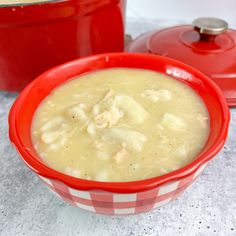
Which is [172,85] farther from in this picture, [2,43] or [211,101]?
[2,43]

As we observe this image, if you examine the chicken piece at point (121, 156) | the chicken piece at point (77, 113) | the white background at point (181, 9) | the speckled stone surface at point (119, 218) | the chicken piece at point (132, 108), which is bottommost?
the speckled stone surface at point (119, 218)

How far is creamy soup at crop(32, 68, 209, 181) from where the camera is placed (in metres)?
0.61

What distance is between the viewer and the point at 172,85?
0.80m

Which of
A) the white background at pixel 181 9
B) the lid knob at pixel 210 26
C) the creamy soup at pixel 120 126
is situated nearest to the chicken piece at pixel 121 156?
the creamy soup at pixel 120 126

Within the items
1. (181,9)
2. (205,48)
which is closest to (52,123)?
(205,48)

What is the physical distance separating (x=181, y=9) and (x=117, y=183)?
1.04 m

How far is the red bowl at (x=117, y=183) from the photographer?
54 centimetres

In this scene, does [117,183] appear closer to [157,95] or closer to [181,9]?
[157,95]

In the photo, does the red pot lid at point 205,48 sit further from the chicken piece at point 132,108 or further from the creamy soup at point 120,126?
the chicken piece at point 132,108

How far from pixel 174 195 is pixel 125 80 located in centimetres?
30

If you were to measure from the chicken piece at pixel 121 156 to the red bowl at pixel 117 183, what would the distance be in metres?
0.07

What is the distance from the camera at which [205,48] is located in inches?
38.4

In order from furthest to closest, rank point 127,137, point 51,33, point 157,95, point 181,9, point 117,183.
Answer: point 181,9 < point 51,33 < point 157,95 < point 127,137 < point 117,183

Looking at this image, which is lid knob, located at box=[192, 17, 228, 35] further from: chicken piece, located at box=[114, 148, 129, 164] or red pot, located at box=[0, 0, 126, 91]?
chicken piece, located at box=[114, 148, 129, 164]
